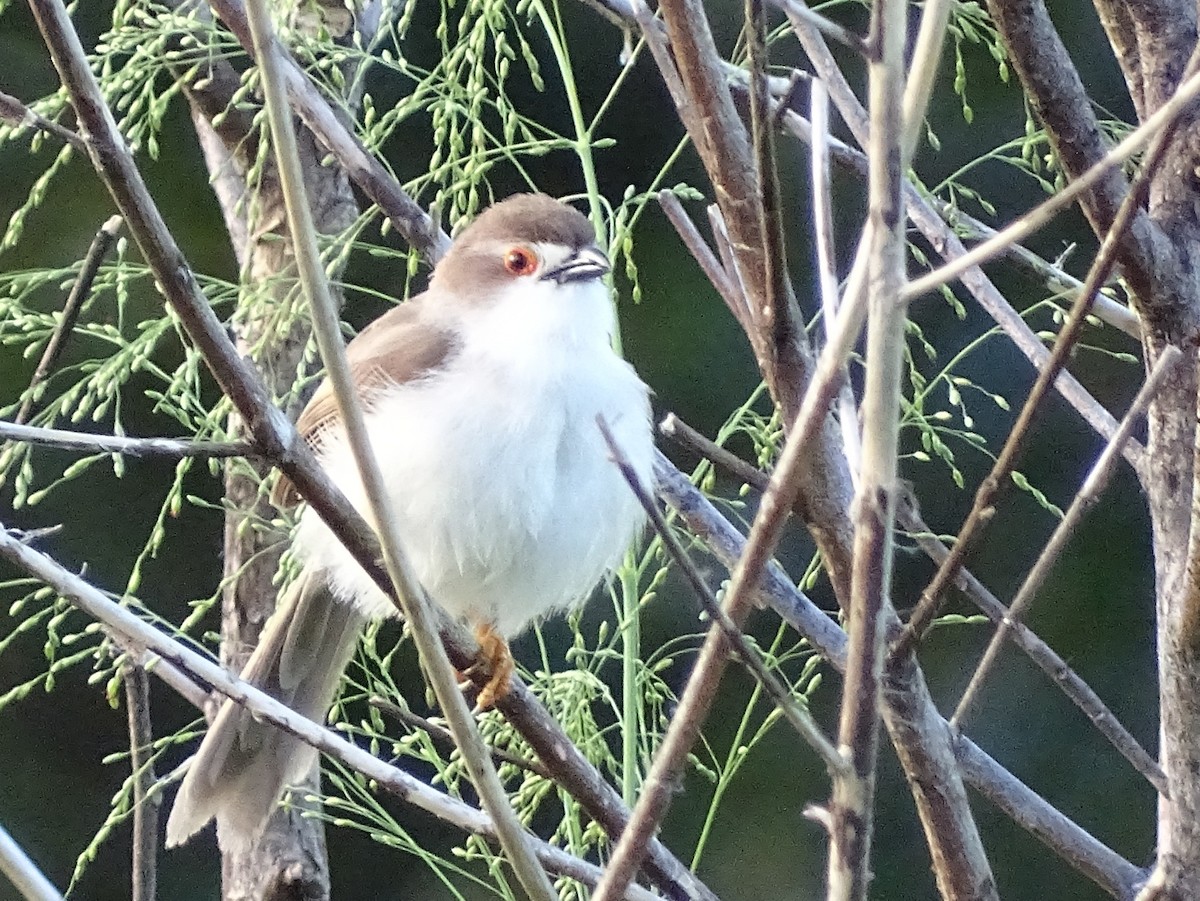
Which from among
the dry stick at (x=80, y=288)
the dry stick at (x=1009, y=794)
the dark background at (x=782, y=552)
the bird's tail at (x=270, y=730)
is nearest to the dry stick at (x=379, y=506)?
the dry stick at (x=80, y=288)

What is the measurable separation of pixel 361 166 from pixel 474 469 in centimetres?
42

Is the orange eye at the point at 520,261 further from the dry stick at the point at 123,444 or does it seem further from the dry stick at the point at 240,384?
the dry stick at the point at 123,444

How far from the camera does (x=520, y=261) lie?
8.34ft

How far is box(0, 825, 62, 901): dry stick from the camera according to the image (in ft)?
3.51

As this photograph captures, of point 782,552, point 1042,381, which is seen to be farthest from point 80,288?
point 782,552

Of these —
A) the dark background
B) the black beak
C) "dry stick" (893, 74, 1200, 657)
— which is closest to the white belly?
the black beak

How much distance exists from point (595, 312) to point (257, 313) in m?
0.50

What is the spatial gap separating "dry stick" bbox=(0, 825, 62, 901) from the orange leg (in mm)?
757

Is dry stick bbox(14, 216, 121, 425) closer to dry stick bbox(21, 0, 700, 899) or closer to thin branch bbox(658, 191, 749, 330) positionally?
dry stick bbox(21, 0, 700, 899)

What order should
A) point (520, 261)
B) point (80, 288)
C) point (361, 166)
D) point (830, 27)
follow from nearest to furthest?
1. point (830, 27)
2. point (80, 288)
3. point (361, 166)
4. point (520, 261)

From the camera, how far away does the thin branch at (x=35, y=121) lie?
46.2 inches

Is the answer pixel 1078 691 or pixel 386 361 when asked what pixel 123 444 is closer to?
pixel 1078 691

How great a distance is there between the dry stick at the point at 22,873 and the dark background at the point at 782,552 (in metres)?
2.67

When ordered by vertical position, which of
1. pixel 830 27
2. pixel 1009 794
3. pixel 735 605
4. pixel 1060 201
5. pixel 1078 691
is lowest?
pixel 1009 794
